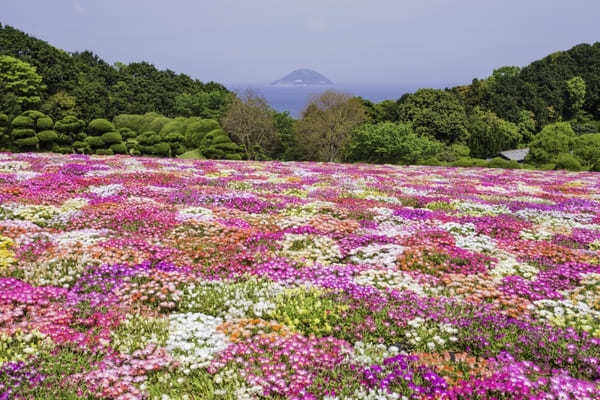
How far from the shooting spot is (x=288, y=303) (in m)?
6.59

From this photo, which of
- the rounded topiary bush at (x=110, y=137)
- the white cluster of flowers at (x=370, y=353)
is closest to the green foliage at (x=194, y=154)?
the rounded topiary bush at (x=110, y=137)

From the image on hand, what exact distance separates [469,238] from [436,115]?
72.4 metres

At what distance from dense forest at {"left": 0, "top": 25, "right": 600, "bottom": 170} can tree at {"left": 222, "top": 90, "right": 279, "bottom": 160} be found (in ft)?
0.68

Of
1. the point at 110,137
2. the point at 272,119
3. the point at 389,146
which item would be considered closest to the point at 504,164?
the point at 389,146

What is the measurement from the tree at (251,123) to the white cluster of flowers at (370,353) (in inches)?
2465

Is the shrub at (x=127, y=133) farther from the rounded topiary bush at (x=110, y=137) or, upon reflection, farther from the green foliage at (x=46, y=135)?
the green foliage at (x=46, y=135)

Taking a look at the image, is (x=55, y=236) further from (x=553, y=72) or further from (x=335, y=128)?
(x=553, y=72)

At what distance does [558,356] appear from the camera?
5.22m

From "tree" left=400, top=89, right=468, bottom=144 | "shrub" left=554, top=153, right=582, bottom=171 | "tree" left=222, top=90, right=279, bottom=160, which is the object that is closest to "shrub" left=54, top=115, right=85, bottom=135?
"tree" left=222, top=90, right=279, bottom=160

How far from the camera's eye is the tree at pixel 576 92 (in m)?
116

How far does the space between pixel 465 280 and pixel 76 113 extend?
8128 centimetres

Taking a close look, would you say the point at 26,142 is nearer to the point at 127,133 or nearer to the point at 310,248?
the point at 127,133

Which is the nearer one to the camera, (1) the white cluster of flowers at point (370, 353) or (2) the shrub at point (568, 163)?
(1) the white cluster of flowers at point (370, 353)

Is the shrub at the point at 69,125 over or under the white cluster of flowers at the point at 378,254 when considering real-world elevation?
over
